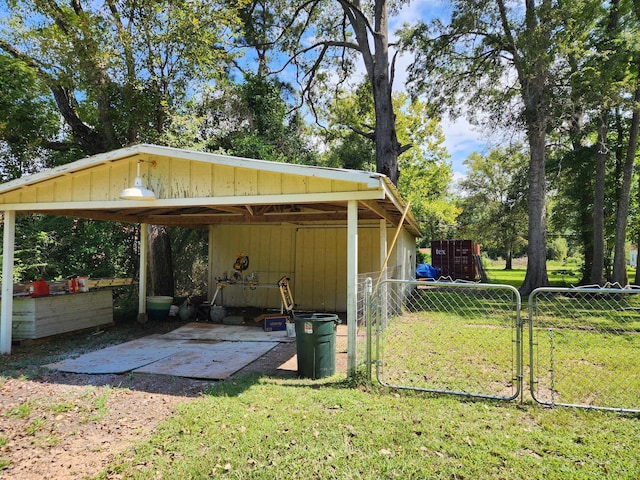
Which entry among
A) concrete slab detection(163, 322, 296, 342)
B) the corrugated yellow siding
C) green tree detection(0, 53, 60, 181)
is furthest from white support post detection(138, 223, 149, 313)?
green tree detection(0, 53, 60, 181)

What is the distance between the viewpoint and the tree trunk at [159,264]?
10258mm

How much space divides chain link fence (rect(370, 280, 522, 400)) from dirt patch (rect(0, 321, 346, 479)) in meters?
0.86

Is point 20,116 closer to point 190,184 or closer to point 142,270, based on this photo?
point 142,270

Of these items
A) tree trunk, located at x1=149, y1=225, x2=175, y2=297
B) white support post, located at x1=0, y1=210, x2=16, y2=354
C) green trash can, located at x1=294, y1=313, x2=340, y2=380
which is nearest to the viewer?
green trash can, located at x1=294, y1=313, x2=340, y2=380

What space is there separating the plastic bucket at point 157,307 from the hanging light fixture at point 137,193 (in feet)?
14.2

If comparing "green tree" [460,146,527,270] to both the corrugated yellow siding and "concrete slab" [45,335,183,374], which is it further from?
"concrete slab" [45,335,183,374]

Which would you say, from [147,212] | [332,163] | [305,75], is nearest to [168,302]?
[147,212]

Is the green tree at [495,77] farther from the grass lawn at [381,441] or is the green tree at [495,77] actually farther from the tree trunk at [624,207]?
the grass lawn at [381,441]

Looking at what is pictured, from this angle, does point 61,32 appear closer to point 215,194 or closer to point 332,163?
point 215,194

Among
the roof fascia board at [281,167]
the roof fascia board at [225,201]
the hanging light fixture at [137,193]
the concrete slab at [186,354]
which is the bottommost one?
the concrete slab at [186,354]

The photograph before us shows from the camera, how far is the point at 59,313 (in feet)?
23.1

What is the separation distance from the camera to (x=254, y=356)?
5898 millimetres

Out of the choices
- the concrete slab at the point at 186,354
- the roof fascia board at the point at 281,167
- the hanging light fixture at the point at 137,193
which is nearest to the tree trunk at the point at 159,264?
the concrete slab at the point at 186,354

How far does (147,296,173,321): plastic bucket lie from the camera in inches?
349
